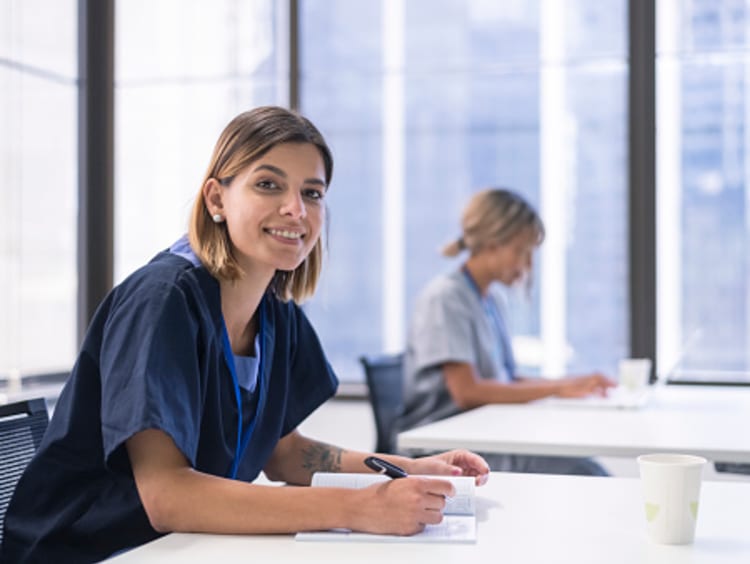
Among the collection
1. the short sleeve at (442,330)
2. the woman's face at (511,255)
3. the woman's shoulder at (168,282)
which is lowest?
the short sleeve at (442,330)

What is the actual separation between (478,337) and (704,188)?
1.32 meters

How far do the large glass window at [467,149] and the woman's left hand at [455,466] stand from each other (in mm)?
2312

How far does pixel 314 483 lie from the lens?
1.46 metres

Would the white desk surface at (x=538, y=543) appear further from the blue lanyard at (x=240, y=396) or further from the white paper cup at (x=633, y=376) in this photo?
the white paper cup at (x=633, y=376)

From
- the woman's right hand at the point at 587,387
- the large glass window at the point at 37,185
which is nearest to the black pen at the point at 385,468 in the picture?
the woman's right hand at the point at 587,387

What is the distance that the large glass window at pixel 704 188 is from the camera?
12.1ft

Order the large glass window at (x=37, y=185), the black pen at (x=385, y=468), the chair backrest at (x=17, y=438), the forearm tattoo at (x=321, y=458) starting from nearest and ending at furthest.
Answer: the black pen at (x=385, y=468)
the chair backrest at (x=17, y=438)
the forearm tattoo at (x=321, y=458)
the large glass window at (x=37, y=185)

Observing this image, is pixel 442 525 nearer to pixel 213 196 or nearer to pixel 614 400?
pixel 213 196

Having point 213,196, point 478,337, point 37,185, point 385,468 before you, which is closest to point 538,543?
point 385,468

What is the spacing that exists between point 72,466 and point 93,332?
0.20m

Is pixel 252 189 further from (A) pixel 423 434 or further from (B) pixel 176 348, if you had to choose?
(A) pixel 423 434

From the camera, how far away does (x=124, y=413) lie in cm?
125

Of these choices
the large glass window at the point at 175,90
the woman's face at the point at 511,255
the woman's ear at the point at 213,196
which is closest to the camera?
the woman's ear at the point at 213,196

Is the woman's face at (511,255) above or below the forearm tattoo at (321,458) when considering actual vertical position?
above
